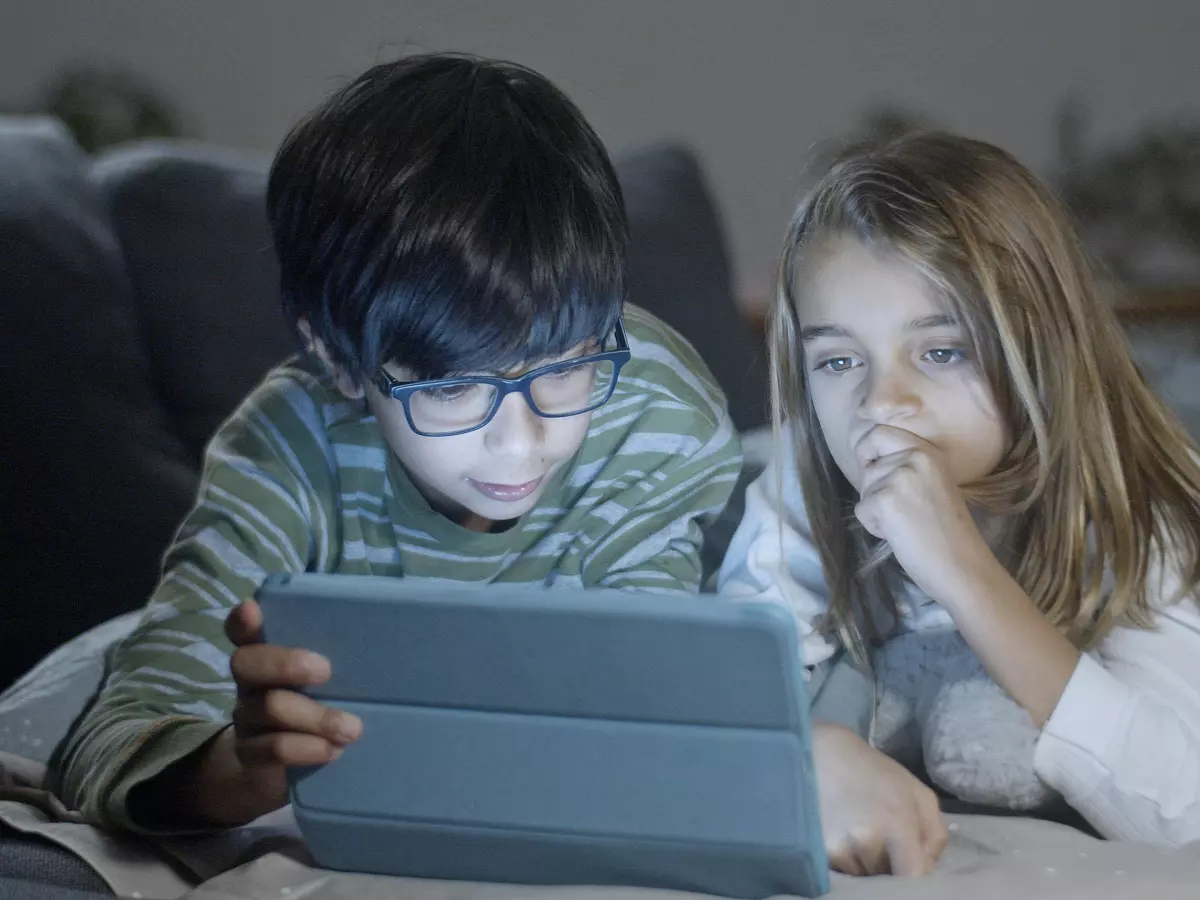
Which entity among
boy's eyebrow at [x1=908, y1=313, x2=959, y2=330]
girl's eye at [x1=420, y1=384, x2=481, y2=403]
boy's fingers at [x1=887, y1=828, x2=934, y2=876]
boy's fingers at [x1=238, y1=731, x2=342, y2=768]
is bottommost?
boy's fingers at [x1=238, y1=731, x2=342, y2=768]

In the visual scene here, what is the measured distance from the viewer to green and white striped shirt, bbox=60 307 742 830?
63 cm

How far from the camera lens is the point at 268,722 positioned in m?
0.54

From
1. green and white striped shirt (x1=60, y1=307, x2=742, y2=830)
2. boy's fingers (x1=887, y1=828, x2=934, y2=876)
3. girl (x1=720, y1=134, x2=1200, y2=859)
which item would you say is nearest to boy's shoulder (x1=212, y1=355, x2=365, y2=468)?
green and white striped shirt (x1=60, y1=307, x2=742, y2=830)

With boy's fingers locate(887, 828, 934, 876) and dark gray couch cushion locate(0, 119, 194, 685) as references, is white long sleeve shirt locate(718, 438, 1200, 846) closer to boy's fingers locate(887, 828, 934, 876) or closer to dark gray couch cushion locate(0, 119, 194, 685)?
boy's fingers locate(887, 828, 934, 876)

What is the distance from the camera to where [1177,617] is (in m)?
0.64

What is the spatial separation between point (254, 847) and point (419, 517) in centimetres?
18

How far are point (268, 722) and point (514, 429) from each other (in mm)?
172

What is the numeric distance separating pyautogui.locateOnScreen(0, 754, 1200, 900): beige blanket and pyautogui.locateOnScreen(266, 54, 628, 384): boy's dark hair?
0.75 feet

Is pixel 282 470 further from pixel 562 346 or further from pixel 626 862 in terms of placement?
pixel 626 862

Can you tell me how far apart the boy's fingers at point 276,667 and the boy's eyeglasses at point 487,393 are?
0.14 m

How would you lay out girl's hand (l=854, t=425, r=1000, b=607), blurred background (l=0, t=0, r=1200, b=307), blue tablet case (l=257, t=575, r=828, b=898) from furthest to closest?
1. blurred background (l=0, t=0, r=1200, b=307)
2. girl's hand (l=854, t=425, r=1000, b=607)
3. blue tablet case (l=257, t=575, r=828, b=898)

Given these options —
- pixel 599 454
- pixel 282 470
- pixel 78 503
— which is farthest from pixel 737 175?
pixel 78 503

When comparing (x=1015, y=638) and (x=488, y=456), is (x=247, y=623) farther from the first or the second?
(x=1015, y=638)

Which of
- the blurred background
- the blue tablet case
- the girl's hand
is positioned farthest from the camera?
the blurred background
